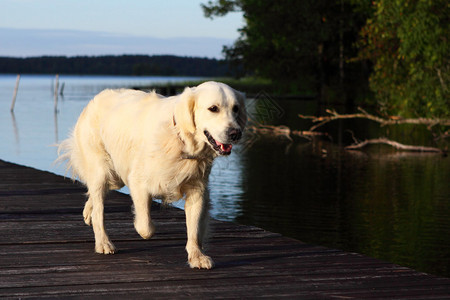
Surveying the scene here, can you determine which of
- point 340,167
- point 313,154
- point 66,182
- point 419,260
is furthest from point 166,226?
point 313,154

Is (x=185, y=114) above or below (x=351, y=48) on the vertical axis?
below

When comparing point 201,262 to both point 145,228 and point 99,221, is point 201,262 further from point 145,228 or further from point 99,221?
point 99,221

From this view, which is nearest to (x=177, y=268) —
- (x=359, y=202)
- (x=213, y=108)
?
(x=213, y=108)

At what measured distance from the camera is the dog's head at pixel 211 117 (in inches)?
211

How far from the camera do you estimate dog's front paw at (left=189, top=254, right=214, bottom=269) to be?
572cm

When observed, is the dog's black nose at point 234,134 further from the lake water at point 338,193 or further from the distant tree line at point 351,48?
the distant tree line at point 351,48

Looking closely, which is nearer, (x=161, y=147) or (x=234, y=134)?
(x=234, y=134)

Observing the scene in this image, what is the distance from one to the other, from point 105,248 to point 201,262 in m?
1.07

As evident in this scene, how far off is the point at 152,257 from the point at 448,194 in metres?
12.6

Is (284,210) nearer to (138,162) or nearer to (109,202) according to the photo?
(109,202)

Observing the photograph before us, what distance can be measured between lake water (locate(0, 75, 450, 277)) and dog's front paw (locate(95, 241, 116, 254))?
202cm

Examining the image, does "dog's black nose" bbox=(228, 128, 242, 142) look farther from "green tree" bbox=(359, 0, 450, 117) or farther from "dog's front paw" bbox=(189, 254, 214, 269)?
"green tree" bbox=(359, 0, 450, 117)

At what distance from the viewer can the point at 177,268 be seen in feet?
19.0

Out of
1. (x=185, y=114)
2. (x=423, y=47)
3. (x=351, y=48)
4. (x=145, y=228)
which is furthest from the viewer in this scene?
(x=351, y=48)
